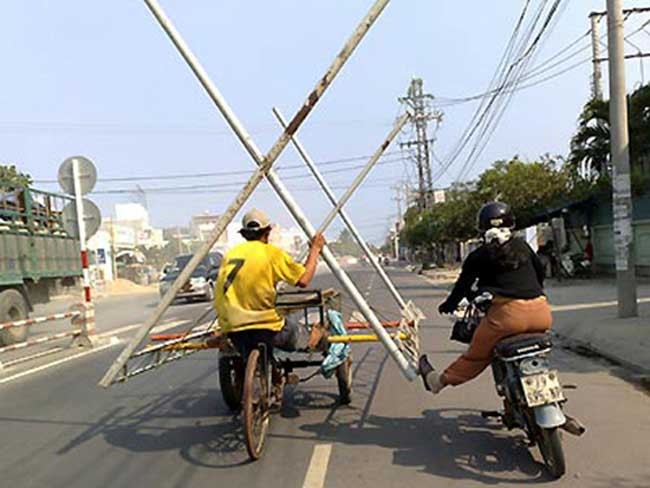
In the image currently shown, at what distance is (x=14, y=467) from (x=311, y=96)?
12.1 ft

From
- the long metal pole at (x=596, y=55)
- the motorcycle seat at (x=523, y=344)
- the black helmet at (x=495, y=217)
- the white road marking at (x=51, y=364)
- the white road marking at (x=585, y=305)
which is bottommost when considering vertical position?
the white road marking at (x=585, y=305)

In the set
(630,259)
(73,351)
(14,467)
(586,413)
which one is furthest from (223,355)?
(630,259)

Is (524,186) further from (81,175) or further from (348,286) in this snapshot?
(348,286)

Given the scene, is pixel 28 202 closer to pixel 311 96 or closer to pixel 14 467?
pixel 14 467

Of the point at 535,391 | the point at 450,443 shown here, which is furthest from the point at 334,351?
the point at 535,391

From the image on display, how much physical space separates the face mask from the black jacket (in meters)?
0.04

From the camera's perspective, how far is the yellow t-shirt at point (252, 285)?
550cm

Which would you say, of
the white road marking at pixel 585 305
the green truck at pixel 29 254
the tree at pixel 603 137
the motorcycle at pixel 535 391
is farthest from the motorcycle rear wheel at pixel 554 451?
the tree at pixel 603 137

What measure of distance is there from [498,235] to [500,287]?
1.22 ft

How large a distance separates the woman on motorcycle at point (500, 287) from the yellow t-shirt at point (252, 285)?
4.41ft

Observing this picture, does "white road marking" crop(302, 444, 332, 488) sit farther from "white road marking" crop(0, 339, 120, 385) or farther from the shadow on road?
"white road marking" crop(0, 339, 120, 385)

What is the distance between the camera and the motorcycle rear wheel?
14.9ft

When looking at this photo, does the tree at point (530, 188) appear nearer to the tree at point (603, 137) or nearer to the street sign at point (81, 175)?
the tree at point (603, 137)

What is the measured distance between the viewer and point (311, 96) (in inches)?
196
